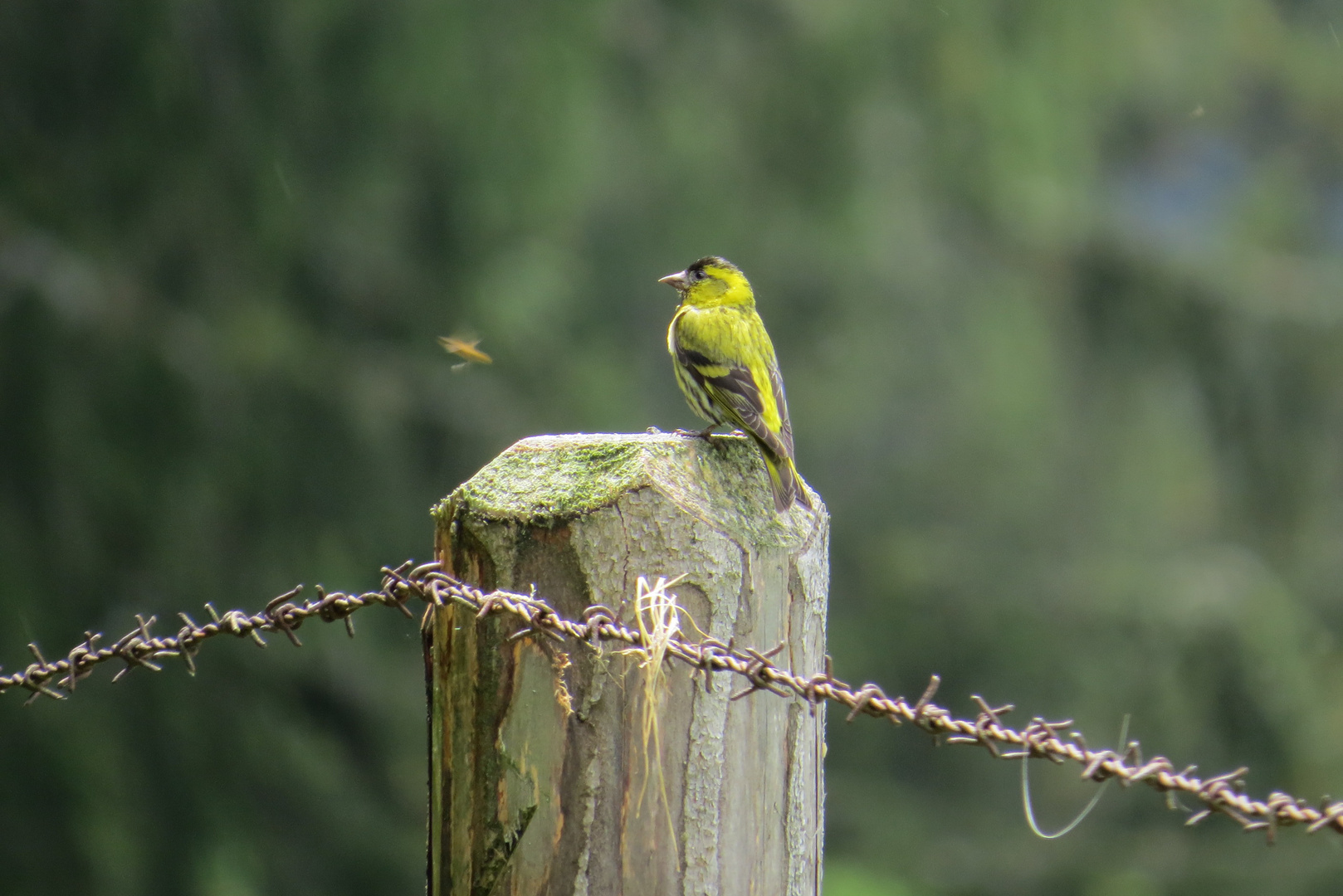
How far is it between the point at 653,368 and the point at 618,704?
10.7 meters

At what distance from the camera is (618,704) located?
1593 millimetres

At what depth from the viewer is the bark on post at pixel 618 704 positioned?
5.16ft

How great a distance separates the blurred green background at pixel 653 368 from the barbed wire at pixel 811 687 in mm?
3095

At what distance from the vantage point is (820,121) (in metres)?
8.40

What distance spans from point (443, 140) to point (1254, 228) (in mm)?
10602

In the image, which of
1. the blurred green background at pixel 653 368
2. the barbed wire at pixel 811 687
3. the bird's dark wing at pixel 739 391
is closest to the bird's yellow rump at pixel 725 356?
the bird's dark wing at pixel 739 391

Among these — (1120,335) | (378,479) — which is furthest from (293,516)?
(1120,335)

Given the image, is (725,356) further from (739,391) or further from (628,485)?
(628,485)

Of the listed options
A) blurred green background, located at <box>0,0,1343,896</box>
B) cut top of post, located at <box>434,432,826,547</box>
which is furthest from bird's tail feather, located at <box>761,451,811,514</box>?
blurred green background, located at <box>0,0,1343,896</box>

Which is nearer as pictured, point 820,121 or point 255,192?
point 255,192

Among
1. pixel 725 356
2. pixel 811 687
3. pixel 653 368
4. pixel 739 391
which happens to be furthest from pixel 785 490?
pixel 653 368

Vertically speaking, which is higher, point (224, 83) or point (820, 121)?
point (820, 121)

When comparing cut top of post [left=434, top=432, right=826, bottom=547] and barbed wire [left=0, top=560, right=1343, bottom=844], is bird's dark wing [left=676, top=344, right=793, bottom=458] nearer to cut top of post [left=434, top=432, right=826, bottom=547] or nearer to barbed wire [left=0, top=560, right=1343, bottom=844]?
cut top of post [left=434, top=432, right=826, bottom=547]

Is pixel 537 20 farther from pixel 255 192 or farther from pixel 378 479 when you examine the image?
pixel 378 479
